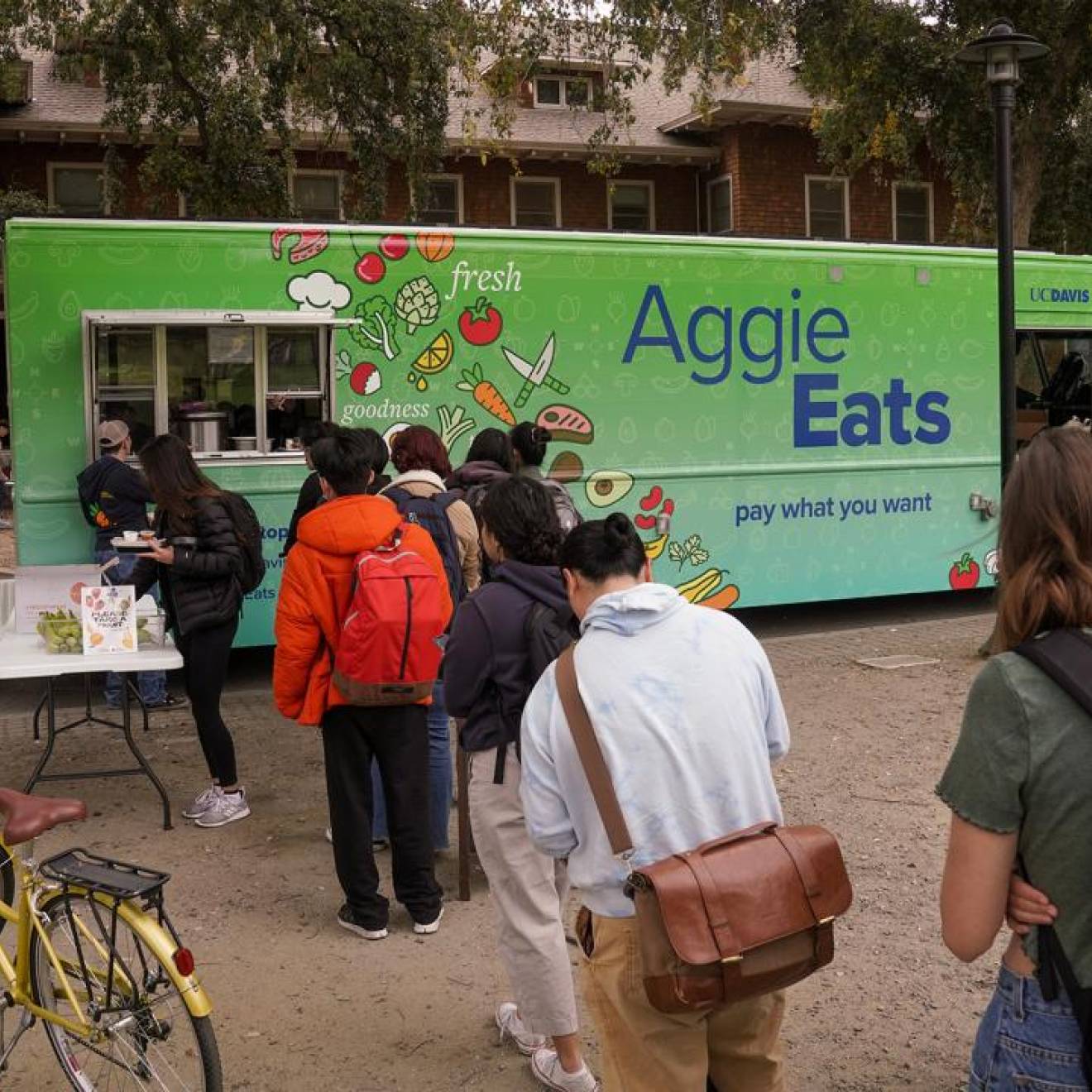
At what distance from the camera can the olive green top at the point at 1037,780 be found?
2100 mm

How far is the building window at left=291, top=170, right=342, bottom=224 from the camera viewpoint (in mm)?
23938

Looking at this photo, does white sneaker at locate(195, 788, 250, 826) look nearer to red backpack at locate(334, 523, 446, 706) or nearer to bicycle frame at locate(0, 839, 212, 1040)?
red backpack at locate(334, 523, 446, 706)

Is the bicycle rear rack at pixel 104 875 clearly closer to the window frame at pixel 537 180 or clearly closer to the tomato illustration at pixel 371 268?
the tomato illustration at pixel 371 268

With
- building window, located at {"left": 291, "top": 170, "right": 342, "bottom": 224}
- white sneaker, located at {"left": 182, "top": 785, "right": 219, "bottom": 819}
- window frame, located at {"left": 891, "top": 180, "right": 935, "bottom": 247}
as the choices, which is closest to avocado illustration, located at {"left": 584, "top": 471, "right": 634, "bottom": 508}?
white sneaker, located at {"left": 182, "top": 785, "right": 219, "bottom": 819}

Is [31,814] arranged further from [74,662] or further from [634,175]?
[634,175]

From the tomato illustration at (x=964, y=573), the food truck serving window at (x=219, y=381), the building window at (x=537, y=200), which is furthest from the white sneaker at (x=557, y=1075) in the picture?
the building window at (x=537, y=200)

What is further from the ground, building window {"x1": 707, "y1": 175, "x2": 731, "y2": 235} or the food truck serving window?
building window {"x1": 707, "y1": 175, "x2": 731, "y2": 235}

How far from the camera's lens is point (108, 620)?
20.0ft

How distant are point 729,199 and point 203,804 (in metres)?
20.8

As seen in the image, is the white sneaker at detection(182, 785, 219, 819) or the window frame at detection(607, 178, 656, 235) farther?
the window frame at detection(607, 178, 656, 235)

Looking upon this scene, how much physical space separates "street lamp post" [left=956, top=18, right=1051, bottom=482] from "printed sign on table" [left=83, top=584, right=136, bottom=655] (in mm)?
5326

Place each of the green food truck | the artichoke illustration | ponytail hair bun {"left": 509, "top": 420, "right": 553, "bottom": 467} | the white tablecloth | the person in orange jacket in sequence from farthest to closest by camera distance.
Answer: the artichoke illustration < the green food truck < ponytail hair bun {"left": 509, "top": 420, "right": 553, "bottom": 467} < the white tablecloth < the person in orange jacket

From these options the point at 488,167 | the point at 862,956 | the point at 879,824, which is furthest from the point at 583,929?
the point at 488,167

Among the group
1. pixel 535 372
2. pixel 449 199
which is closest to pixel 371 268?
pixel 535 372
